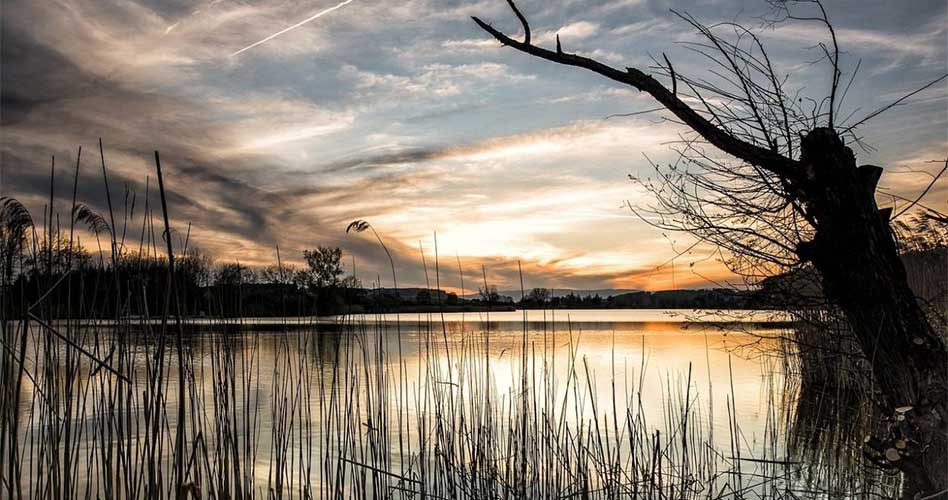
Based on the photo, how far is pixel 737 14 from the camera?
3291 mm

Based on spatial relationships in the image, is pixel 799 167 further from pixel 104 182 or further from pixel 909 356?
pixel 104 182

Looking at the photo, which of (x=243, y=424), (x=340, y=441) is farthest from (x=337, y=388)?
(x=243, y=424)

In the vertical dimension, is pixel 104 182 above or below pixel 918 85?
below

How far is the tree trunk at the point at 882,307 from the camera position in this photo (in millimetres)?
2631

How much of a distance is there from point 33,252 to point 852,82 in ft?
12.1

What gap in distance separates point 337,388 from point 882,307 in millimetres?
2669

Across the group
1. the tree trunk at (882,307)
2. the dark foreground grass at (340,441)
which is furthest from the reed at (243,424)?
the tree trunk at (882,307)

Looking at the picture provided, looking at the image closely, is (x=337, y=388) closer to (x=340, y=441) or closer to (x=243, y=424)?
(x=340, y=441)

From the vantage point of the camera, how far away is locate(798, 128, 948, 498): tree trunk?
2631mm

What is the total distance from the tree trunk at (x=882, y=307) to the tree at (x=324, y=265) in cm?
311

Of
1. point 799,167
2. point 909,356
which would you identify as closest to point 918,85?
point 799,167

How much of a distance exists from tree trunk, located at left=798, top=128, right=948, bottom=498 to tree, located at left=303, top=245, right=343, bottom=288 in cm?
311

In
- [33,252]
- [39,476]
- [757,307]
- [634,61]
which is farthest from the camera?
[757,307]

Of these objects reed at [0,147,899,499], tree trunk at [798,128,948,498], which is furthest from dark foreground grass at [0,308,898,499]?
tree trunk at [798,128,948,498]
